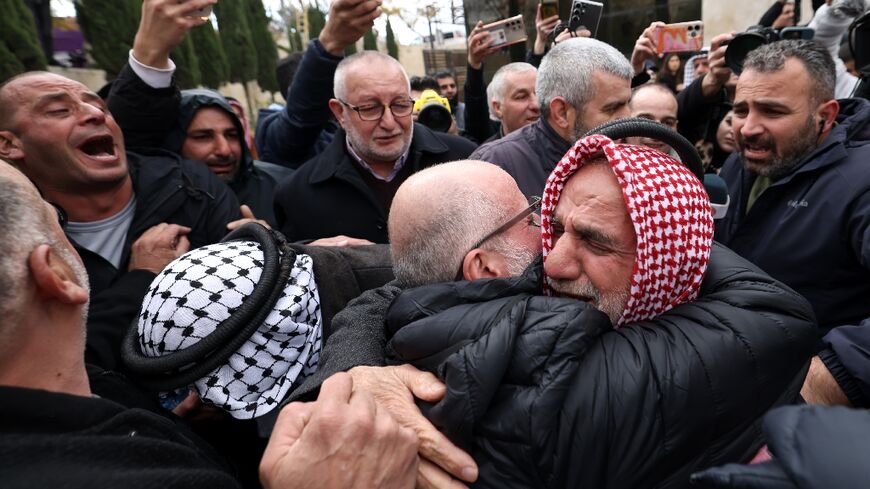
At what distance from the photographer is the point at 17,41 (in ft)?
31.2

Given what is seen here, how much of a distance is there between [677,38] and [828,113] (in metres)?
2.34

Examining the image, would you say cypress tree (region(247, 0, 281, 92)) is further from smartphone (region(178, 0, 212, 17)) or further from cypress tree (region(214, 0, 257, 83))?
smartphone (region(178, 0, 212, 17))

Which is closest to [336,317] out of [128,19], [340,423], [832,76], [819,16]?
[340,423]

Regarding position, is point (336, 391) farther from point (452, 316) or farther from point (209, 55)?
point (209, 55)

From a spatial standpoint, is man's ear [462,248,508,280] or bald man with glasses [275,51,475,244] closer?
man's ear [462,248,508,280]

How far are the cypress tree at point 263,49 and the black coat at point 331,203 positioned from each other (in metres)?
22.1

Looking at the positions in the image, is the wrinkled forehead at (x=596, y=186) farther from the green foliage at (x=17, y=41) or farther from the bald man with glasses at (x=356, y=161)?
the green foliage at (x=17, y=41)

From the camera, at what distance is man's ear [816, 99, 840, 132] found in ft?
7.62

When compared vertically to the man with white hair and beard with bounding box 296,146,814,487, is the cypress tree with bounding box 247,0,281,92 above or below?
above

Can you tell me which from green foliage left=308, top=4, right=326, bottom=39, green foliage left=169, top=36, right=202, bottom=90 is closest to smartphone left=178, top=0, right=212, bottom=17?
green foliage left=169, top=36, right=202, bottom=90

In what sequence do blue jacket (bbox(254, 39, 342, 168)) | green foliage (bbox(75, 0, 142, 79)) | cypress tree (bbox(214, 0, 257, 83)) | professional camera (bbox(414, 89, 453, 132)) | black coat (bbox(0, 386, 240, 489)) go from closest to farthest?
1. black coat (bbox(0, 386, 240, 489))
2. blue jacket (bbox(254, 39, 342, 168))
3. professional camera (bbox(414, 89, 453, 132))
4. green foliage (bbox(75, 0, 142, 79))
5. cypress tree (bbox(214, 0, 257, 83))

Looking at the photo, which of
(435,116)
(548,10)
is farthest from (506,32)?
(435,116)

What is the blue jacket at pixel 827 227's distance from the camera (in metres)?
2.02

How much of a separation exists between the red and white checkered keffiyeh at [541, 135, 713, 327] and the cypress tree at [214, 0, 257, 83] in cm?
2293
